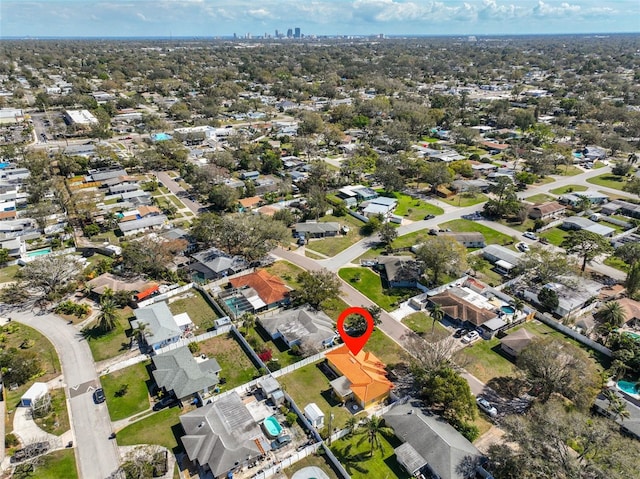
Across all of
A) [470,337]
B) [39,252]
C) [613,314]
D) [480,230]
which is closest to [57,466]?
[470,337]

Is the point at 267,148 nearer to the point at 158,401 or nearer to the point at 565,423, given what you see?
the point at 158,401

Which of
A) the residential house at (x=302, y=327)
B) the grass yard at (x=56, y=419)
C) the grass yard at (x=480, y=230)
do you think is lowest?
the grass yard at (x=480, y=230)

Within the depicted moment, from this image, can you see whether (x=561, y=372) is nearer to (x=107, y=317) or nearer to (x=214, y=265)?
(x=214, y=265)

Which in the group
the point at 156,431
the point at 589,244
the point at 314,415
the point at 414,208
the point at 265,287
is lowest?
the point at 414,208

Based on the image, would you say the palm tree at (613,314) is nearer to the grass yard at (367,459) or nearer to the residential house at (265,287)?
the grass yard at (367,459)

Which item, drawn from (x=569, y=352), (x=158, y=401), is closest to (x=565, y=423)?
(x=569, y=352)

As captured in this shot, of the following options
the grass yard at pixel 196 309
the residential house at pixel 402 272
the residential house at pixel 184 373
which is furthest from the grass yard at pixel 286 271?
the residential house at pixel 184 373
